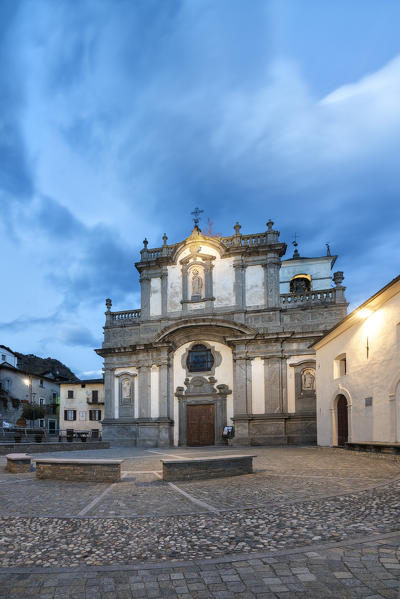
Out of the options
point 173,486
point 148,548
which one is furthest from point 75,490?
point 148,548

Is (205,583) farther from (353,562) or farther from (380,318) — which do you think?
(380,318)

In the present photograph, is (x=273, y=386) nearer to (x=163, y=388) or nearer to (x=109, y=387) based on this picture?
(x=163, y=388)

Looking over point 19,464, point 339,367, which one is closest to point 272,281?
point 339,367

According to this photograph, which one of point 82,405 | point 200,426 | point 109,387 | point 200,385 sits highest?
point 200,385

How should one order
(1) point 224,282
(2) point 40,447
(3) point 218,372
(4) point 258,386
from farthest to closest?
(1) point 224,282 → (3) point 218,372 → (4) point 258,386 → (2) point 40,447

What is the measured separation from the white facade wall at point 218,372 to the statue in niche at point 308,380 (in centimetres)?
427

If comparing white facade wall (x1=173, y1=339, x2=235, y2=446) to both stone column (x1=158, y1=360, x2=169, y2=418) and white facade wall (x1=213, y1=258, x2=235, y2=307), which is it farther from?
white facade wall (x1=213, y1=258, x2=235, y2=307)

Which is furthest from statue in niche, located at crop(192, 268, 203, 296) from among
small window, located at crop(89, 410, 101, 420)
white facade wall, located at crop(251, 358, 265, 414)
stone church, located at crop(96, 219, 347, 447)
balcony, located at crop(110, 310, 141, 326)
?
small window, located at crop(89, 410, 101, 420)

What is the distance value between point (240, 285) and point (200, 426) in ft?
30.2

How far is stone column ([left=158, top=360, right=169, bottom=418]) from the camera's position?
89.7 feet

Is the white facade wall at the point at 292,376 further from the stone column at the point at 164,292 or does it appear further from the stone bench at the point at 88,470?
the stone bench at the point at 88,470

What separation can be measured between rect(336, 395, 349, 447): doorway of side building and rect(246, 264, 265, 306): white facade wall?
10071 mm

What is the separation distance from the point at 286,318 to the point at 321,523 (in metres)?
21.7

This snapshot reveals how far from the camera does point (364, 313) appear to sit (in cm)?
1532
